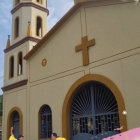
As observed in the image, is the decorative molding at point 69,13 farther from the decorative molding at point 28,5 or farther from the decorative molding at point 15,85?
the decorative molding at point 28,5

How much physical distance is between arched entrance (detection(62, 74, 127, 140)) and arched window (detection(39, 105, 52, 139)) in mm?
1367

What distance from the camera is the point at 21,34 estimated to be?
44.4 feet

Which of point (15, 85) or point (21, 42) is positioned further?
point (21, 42)

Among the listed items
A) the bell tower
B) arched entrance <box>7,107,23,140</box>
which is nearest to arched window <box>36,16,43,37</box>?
the bell tower

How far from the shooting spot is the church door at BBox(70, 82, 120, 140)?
26.6 ft

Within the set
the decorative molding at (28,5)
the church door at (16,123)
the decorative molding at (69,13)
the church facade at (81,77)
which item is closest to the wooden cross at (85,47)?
the church facade at (81,77)

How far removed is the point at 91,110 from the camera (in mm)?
8688

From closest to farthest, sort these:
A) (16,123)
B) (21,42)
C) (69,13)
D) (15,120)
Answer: (69,13)
(16,123)
(15,120)
(21,42)

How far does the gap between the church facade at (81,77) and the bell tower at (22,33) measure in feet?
0.30

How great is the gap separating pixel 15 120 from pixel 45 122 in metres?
2.93

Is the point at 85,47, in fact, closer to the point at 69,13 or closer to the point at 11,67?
the point at 69,13

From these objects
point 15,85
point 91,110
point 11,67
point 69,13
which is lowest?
point 91,110

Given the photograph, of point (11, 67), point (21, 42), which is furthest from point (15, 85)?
point (21, 42)

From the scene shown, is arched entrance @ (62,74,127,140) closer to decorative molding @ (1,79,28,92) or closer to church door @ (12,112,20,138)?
decorative molding @ (1,79,28,92)
